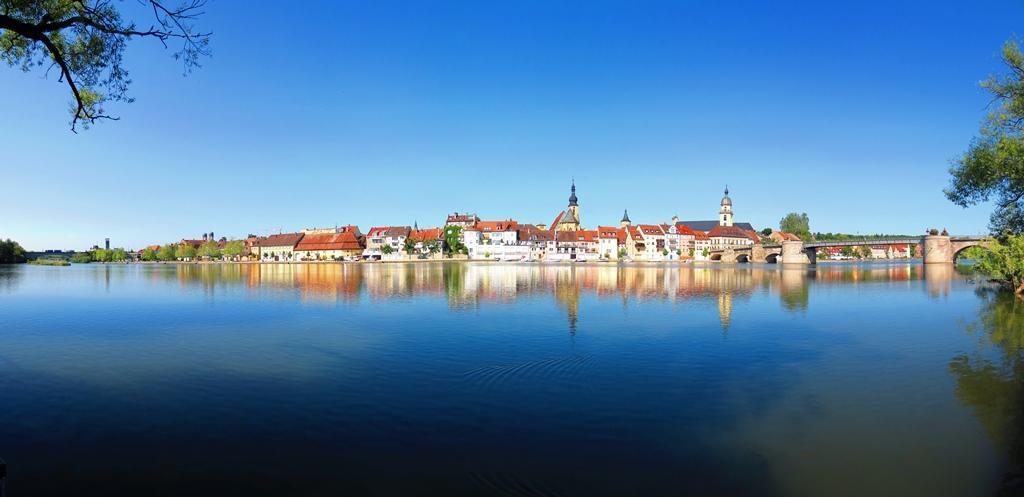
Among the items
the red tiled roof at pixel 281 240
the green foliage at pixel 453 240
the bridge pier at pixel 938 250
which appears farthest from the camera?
the red tiled roof at pixel 281 240

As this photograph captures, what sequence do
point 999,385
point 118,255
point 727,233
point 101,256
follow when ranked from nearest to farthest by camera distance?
point 999,385
point 101,256
point 727,233
point 118,255

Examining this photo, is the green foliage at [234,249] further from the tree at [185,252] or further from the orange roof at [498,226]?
the orange roof at [498,226]

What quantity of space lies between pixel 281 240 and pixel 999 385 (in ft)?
613

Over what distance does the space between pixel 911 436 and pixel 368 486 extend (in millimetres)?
8412

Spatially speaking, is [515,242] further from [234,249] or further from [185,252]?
[185,252]

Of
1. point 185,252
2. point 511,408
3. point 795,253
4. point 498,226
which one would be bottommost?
point 511,408

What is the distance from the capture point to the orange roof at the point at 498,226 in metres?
156

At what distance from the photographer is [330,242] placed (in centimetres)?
16638

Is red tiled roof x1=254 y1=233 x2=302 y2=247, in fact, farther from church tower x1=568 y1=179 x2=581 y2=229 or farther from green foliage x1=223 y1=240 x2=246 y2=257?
church tower x1=568 y1=179 x2=581 y2=229

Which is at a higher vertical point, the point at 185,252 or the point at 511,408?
the point at 185,252

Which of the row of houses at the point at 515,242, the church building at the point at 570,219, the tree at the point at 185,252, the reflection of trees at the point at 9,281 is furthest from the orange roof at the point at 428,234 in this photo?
the reflection of trees at the point at 9,281

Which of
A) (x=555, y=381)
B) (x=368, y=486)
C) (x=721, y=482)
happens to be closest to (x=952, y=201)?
(x=555, y=381)

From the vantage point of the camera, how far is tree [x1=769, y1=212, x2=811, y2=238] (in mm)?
181500

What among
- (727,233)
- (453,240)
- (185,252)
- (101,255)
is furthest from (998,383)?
(101,255)
